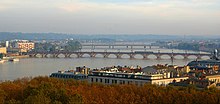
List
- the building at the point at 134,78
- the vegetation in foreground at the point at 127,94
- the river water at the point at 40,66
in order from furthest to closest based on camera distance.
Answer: the river water at the point at 40,66 < the building at the point at 134,78 < the vegetation in foreground at the point at 127,94

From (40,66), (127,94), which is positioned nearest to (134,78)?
(127,94)

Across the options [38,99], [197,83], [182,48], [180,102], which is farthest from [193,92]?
[182,48]

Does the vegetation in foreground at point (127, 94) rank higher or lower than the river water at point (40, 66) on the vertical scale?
higher

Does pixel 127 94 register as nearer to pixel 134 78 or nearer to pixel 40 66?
pixel 134 78

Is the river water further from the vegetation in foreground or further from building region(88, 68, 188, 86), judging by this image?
the vegetation in foreground

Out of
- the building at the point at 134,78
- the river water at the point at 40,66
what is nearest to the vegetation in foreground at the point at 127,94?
the building at the point at 134,78

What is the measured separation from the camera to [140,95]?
9633mm

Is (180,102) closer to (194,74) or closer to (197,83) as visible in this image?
(197,83)

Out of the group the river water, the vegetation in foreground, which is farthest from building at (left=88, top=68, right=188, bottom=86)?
the river water

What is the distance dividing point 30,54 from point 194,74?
26.2 m

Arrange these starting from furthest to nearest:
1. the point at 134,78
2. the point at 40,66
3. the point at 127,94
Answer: the point at 40,66
the point at 134,78
the point at 127,94

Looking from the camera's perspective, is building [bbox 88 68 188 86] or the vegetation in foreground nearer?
the vegetation in foreground

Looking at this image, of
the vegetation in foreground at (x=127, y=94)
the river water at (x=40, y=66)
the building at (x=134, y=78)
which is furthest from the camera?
the river water at (x=40, y=66)

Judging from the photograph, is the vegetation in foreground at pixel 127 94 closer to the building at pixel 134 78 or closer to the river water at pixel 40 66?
the building at pixel 134 78
